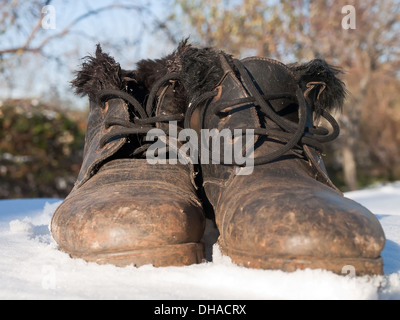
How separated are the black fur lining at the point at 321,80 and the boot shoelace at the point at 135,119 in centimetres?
43

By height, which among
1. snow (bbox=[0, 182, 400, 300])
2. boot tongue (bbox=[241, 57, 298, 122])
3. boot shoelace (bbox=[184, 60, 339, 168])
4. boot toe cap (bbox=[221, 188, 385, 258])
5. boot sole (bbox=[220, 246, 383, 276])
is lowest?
snow (bbox=[0, 182, 400, 300])

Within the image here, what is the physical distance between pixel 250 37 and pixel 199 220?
561 centimetres

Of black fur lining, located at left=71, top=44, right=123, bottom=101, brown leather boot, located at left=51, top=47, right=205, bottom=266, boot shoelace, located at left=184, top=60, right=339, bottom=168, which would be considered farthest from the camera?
black fur lining, located at left=71, top=44, right=123, bottom=101

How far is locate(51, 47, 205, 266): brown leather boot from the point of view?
1.21 metres

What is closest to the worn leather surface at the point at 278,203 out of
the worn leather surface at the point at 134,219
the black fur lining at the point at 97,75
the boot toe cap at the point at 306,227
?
the boot toe cap at the point at 306,227

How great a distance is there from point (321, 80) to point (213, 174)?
509 millimetres

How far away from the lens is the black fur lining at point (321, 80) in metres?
1.58

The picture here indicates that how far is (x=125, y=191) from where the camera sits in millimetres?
1343

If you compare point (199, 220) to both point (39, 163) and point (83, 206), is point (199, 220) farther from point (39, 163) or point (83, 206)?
point (39, 163)

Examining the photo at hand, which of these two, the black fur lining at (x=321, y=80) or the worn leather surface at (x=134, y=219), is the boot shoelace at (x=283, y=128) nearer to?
the black fur lining at (x=321, y=80)

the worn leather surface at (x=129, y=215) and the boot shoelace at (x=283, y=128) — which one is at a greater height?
the boot shoelace at (x=283, y=128)

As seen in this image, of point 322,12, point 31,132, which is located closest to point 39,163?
point 31,132

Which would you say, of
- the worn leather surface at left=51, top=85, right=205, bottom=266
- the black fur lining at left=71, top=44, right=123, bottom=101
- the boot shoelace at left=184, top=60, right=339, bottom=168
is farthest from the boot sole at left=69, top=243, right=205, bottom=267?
the black fur lining at left=71, top=44, right=123, bottom=101

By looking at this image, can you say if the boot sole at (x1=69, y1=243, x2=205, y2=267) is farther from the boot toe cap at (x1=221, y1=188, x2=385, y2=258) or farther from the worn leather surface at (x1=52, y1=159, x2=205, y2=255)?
the boot toe cap at (x1=221, y1=188, x2=385, y2=258)
